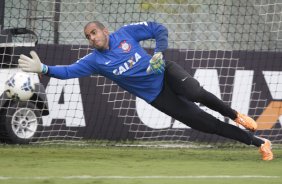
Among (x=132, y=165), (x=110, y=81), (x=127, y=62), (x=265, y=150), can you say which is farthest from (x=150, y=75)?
(x=110, y=81)

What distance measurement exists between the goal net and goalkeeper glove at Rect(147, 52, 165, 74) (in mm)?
3559

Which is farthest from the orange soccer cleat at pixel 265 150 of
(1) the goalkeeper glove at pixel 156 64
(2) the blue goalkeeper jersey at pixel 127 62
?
(1) the goalkeeper glove at pixel 156 64

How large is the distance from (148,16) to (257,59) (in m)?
2.42

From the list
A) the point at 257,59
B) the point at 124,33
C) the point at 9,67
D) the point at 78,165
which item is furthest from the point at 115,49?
the point at 257,59

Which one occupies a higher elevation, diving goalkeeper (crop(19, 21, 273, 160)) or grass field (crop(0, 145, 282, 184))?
diving goalkeeper (crop(19, 21, 273, 160))

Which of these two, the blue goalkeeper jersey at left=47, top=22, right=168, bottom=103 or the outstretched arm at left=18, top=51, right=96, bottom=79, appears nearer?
the outstretched arm at left=18, top=51, right=96, bottom=79

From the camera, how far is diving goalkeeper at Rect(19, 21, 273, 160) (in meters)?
9.92

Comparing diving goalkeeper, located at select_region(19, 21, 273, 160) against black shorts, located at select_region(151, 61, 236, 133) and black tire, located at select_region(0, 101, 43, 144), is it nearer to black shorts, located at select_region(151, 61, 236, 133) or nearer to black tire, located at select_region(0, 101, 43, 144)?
black shorts, located at select_region(151, 61, 236, 133)

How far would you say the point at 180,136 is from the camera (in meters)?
13.8

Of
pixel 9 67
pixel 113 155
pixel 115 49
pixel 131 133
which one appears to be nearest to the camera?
pixel 115 49

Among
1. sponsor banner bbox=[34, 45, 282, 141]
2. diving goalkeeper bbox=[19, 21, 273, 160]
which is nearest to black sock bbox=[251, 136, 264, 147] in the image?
diving goalkeeper bbox=[19, 21, 273, 160]

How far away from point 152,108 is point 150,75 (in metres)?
3.66

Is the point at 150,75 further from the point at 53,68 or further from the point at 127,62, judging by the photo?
the point at 53,68

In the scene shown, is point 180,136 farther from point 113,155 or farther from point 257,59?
point 113,155
